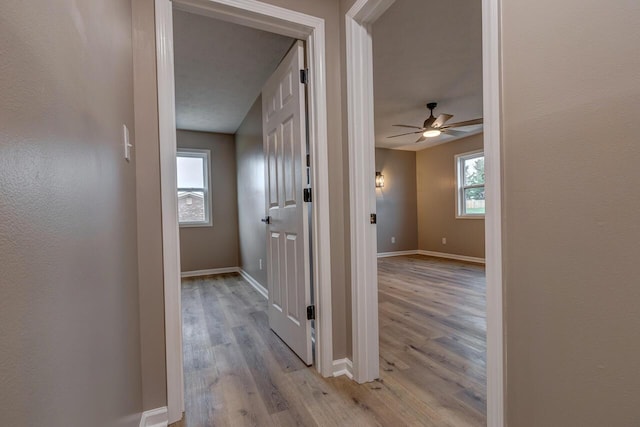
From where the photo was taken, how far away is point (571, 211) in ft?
2.50

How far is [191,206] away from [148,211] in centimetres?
380

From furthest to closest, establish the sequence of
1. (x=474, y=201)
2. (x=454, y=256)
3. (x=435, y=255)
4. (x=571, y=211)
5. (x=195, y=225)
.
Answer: (x=435, y=255) → (x=454, y=256) → (x=474, y=201) → (x=195, y=225) → (x=571, y=211)

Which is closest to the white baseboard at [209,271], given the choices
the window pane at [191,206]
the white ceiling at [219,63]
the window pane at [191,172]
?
the window pane at [191,206]

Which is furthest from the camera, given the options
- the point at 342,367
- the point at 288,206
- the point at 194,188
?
the point at 194,188

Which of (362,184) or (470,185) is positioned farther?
(470,185)

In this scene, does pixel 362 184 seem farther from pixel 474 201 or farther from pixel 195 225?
pixel 474 201

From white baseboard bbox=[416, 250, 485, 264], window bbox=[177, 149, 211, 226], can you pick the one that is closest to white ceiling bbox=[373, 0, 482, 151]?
white baseboard bbox=[416, 250, 485, 264]

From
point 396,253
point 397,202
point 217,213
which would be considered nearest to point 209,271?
point 217,213

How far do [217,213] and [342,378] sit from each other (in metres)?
3.93

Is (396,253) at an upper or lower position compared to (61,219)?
lower

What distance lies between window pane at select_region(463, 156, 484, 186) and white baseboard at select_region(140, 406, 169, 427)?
5741 mm

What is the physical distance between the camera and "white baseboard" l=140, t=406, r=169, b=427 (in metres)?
1.35

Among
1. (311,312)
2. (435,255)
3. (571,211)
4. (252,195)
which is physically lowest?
(435,255)

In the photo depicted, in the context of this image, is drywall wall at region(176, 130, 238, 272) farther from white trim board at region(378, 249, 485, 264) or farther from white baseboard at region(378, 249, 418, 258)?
white trim board at region(378, 249, 485, 264)
